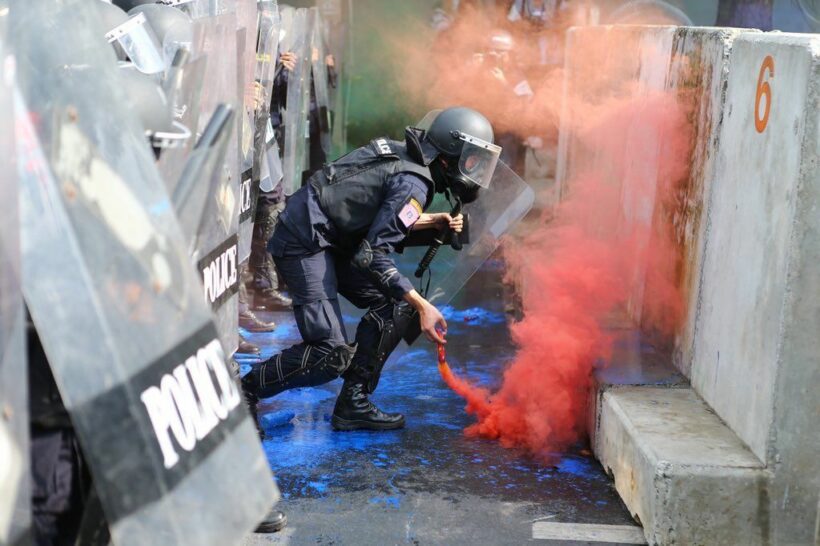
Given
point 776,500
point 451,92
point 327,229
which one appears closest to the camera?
point 776,500

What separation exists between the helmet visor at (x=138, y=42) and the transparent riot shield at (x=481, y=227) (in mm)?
1767

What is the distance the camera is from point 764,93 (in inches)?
144

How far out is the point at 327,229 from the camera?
15.8 ft

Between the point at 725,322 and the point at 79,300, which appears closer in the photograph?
the point at 79,300

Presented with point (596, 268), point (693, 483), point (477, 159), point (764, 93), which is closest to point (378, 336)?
point (477, 159)

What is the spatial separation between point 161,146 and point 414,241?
3.14 m

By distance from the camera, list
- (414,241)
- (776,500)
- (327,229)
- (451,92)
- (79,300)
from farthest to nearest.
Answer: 1. (451,92)
2. (414,241)
3. (327,229)
4. (776,500)
5. (79,300)

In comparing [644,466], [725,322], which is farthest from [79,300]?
[725,322]

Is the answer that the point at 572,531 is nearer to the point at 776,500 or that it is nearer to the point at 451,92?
the point at 776,500

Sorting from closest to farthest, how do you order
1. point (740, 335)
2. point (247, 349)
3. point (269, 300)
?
point (740, 335) → point (247, 349) → point (269, 300)

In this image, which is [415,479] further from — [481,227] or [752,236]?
[752,236]

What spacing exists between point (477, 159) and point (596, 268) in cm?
109

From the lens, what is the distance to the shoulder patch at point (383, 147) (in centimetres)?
477

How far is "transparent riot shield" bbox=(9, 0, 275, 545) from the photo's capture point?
1528mm
